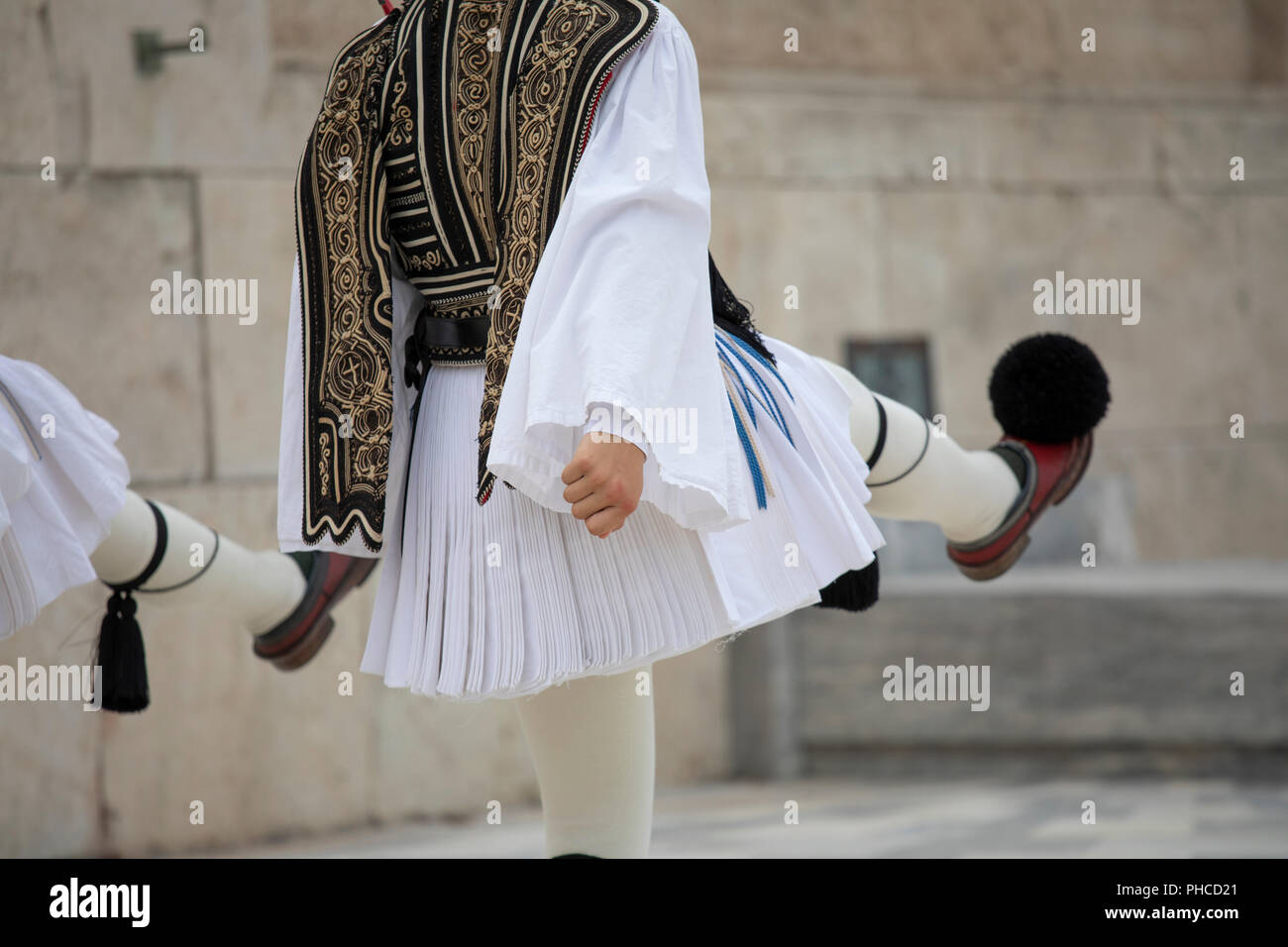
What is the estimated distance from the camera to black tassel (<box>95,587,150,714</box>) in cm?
251

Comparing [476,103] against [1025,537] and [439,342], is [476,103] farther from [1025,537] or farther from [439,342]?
[1025,537]

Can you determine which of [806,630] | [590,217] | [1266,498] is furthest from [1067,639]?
[590,217]

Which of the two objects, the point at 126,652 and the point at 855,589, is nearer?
the point at 855,589

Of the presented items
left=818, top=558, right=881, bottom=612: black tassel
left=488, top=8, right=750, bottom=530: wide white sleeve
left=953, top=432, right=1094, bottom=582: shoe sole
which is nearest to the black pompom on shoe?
left=953, top=432, right=1094, bottom=582: shoe sole

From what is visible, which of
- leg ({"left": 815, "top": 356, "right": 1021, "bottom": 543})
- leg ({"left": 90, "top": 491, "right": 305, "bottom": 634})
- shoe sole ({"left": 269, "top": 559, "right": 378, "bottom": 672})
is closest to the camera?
leg ({"left": 815, "top": 356, "right": 1021, "bottom": 543})

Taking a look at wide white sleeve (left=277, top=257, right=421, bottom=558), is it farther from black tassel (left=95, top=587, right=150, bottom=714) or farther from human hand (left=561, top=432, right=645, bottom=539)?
black tassel (left=95, top=587, right=150, bottom=714)

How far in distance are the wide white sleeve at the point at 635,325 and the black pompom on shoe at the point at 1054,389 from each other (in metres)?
1.08

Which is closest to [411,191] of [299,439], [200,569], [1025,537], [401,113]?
[401,113]

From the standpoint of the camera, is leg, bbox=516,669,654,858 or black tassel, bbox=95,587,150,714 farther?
black tassel, bbox=95,587,150,714

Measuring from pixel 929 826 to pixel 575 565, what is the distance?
248cm

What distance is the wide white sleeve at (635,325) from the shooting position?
1.55 metres

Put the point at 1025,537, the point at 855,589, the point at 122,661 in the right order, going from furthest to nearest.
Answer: the point at 1025,537 < the point at 122,661 < the point at 855,589

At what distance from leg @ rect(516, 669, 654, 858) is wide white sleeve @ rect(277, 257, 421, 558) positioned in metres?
0.30

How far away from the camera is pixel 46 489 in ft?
7.11
